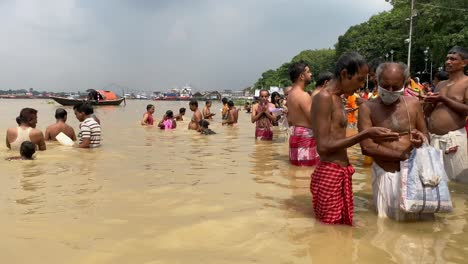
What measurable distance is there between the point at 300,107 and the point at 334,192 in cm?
280

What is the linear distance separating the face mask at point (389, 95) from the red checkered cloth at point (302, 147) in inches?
97.7

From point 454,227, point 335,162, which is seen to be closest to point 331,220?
point 335,162

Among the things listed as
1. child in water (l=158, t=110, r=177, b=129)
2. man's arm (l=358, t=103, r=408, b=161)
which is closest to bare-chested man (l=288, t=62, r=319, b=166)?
man's arm (l=358, t=103, r=408, b=161)

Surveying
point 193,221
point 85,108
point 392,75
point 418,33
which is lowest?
point 193,221

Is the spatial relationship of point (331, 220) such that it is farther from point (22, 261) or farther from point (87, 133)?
point (87, 133)

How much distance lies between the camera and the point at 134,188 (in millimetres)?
5629

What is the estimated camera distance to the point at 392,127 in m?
4.07

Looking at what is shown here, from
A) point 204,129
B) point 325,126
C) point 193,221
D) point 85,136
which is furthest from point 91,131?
point 325,126

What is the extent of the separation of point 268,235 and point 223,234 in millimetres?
377

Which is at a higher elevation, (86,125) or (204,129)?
(86,125)

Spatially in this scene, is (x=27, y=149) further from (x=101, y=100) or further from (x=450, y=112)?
(x=101, y=100)

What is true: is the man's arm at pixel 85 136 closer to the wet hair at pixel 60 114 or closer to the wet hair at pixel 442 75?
the wet hair at pixel 60 114

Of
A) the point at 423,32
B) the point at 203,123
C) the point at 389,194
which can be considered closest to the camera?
the point at 389,194

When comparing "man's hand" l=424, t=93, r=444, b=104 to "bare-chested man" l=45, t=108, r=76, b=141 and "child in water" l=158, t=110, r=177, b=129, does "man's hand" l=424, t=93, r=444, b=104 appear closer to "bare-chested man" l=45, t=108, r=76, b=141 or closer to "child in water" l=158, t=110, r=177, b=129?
"bare-chested man" l=45, t=108, r=76, b=141
